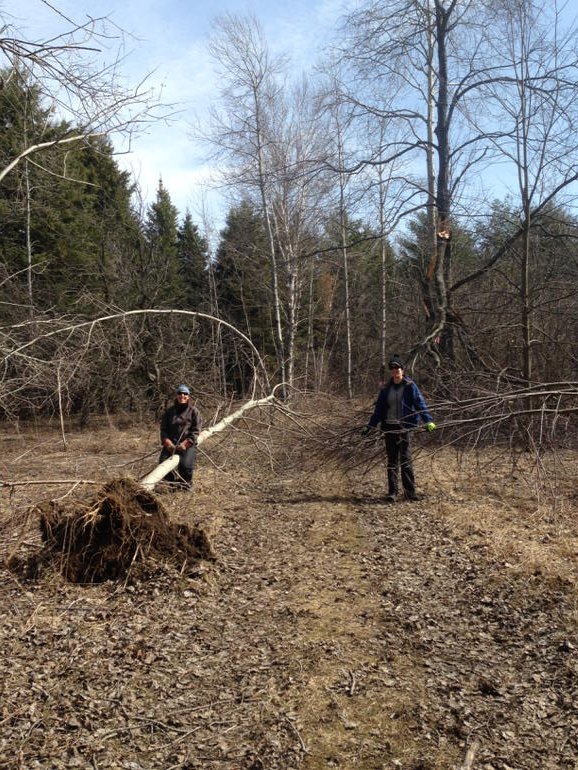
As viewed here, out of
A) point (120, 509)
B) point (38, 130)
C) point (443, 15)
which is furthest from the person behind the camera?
point (443, 15)

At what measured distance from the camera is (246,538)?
6770 mm

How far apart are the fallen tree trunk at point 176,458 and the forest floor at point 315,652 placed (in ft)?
2.84

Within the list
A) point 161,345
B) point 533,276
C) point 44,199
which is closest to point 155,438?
point 161,345

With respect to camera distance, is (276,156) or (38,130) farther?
(276,156)

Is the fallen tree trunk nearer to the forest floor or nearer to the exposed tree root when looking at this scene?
the exposed tree root

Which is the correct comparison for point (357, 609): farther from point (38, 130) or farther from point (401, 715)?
point (38, 130)

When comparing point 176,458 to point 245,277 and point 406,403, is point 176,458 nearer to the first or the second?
point 406,403

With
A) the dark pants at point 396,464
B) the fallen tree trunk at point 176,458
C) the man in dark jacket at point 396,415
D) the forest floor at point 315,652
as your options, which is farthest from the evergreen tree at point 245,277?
the forest floor at point 315,652

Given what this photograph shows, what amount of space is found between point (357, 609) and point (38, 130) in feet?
19.3

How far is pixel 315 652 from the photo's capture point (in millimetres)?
→ 4113

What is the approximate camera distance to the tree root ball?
5242mm

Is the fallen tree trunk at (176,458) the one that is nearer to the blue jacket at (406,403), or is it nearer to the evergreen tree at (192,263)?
the blue jacket at (406,403)

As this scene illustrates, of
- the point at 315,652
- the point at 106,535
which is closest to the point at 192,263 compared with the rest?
the point at 106,535

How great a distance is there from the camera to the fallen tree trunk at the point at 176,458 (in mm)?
6547
